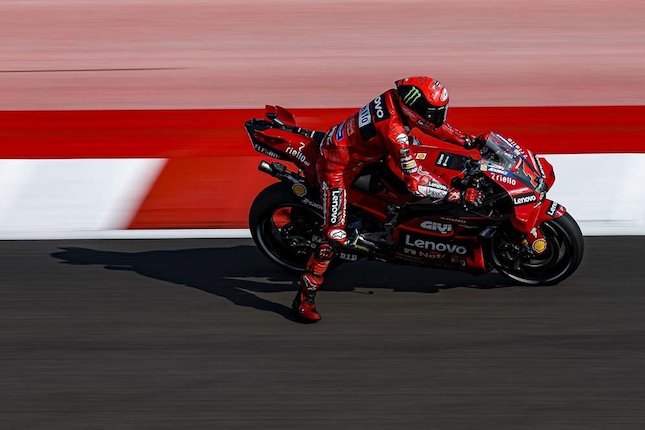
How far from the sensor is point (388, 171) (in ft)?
25.9

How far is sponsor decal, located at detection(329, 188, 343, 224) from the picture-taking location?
299 inches

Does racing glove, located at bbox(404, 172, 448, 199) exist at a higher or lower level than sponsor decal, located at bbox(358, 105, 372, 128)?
lower

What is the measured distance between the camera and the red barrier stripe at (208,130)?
10.9 m

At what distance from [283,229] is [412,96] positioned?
1.70 meters

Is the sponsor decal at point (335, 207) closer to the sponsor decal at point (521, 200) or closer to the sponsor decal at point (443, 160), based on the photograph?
the sponsor decal at point (443, 160)

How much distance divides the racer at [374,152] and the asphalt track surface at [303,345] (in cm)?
38

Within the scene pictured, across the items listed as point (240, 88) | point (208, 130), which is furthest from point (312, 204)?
point (240, 88)

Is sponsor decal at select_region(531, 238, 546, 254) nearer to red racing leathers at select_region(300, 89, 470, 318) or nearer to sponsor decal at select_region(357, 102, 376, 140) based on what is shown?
red racing leathers at select_region(300, 89, 470, 318)

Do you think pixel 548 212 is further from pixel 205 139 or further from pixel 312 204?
pixel 205 139

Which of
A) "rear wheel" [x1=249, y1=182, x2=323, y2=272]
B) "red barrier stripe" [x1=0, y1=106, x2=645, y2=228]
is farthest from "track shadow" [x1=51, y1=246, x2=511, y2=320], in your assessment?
"red barrier stripe" [x1=0, y1=106, x2=645, y2=228]

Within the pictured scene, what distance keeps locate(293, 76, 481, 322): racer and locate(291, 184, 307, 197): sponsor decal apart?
34 centimetres

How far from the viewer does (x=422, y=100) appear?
7.32 metres

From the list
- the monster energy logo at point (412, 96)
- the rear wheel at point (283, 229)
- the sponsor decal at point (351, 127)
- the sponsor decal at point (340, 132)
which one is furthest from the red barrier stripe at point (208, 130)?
the monster energy logo at point (412, 96)

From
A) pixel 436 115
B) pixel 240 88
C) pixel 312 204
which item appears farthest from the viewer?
pixel 240 88
